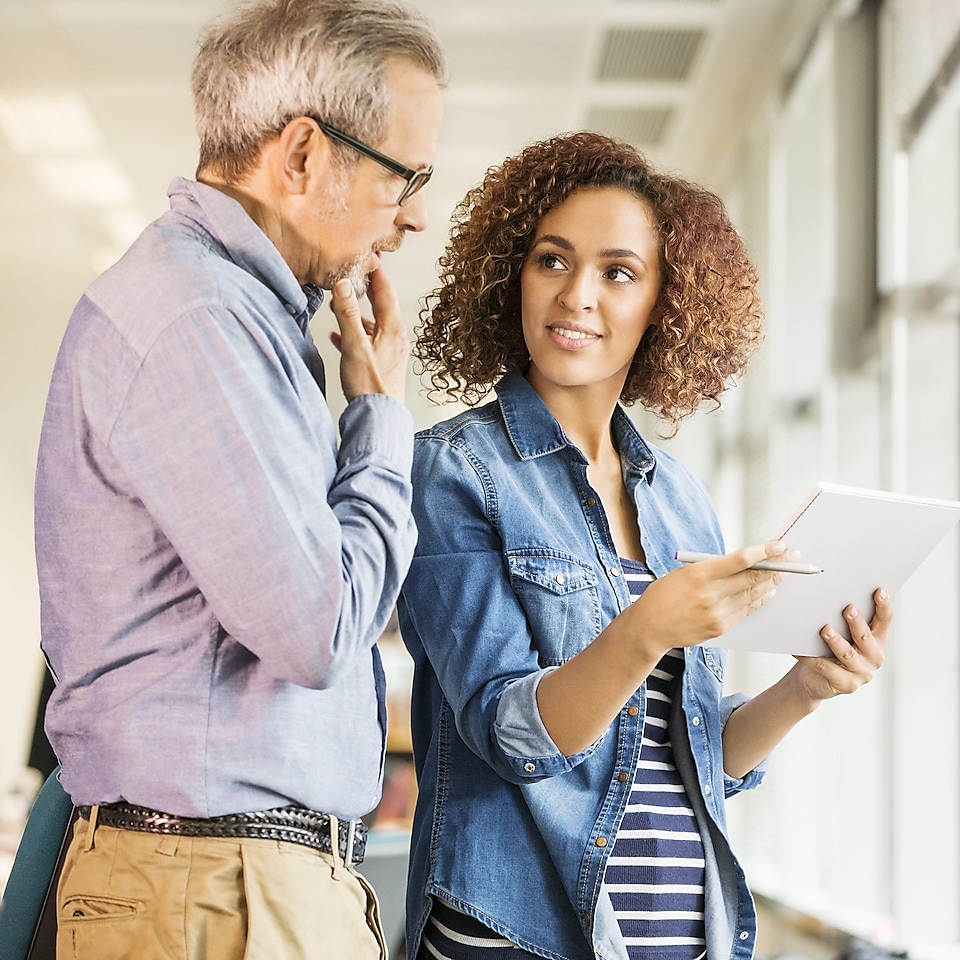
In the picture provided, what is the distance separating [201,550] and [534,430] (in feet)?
2.19

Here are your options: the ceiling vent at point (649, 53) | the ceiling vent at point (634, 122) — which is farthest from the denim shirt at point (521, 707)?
the ceiling vent at point (634, 122)

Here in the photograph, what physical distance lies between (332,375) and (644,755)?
60 centimetres

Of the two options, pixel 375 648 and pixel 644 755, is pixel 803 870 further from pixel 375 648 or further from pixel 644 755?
pixel 375 648

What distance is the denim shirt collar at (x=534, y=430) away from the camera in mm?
1548

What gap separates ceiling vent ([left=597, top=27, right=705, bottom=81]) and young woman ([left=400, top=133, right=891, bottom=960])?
3.21 m

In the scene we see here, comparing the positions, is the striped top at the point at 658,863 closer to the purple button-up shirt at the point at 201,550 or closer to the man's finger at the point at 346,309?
the purple button-up shirt at the point at 201,550

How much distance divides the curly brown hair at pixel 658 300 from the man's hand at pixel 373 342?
0.42 m

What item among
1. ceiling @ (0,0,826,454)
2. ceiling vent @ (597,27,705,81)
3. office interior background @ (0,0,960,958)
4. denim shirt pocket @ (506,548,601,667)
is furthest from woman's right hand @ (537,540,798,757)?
ceiling vent @ (597,27,705,81)

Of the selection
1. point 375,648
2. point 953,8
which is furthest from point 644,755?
point 953,8

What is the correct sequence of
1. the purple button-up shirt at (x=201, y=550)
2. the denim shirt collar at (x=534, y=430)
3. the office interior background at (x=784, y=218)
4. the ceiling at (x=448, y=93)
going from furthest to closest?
the ceiling at (x=448, y=93), the office interior background at (x=784, y=218), the denim shirt collar at (x=534, y=430), the purple button-up shirt at (x=201, y=550)

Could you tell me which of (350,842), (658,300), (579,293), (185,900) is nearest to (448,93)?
(658,300)

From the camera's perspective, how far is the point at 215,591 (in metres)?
0.97

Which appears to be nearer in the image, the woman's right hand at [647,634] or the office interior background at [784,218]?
the woman's right hand at [647,634]

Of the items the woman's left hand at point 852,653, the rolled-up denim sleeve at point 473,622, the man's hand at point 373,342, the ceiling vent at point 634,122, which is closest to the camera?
the man's hand at point 373,342
